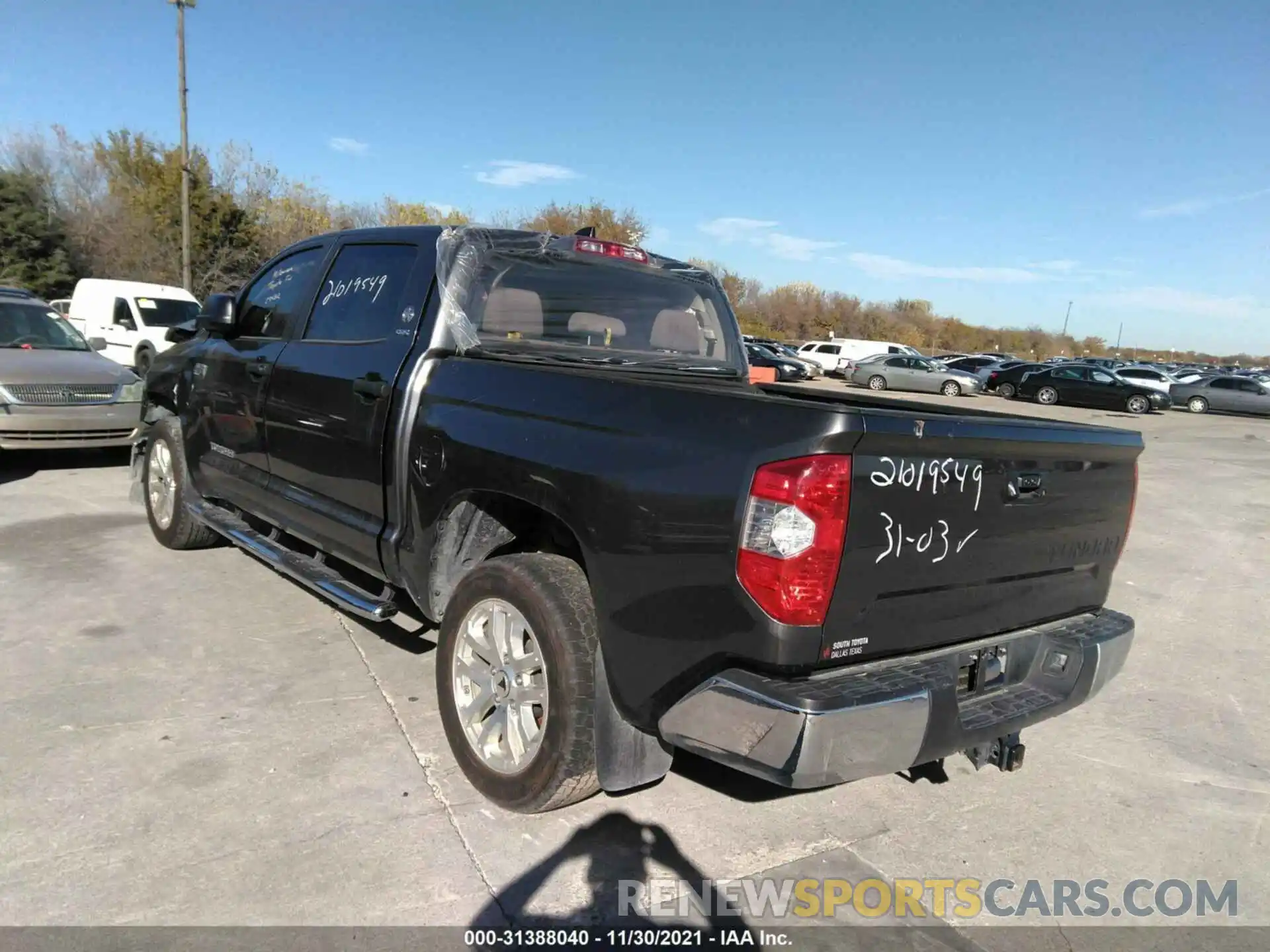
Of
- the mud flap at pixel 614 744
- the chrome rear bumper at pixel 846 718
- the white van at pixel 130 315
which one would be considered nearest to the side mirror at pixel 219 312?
the mud flap at pixel 614 744

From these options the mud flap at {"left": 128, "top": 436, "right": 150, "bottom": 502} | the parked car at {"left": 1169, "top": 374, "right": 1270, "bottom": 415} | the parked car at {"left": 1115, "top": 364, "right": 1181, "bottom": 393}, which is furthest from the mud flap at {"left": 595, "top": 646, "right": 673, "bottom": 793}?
the parked car at {"left": 1169, "top": 374, "right": 1270, "bottom": 415}

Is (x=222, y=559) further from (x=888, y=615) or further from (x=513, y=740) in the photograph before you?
(x=888, y=615)

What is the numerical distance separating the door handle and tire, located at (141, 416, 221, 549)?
2.42m

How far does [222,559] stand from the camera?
5.84 meters

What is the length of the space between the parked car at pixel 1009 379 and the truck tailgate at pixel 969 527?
3301 cm

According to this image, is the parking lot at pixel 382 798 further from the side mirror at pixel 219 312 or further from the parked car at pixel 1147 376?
the parked car at pixel 1147 376

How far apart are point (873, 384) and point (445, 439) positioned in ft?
106

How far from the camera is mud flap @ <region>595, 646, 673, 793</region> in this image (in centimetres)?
264

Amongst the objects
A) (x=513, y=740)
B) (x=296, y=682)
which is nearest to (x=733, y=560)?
(x=513, y=740)

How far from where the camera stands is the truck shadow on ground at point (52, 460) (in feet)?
27.9

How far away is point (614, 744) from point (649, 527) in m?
0.73

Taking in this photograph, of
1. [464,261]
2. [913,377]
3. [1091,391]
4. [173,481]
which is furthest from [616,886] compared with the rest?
[1091,391]

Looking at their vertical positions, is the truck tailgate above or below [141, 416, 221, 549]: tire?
above

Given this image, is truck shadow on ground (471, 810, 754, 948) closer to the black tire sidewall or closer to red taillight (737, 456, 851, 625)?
red taillight (737, 456, 851, 625)
